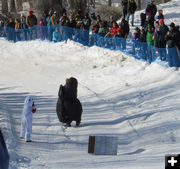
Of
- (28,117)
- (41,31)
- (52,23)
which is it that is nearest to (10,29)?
(41,31)

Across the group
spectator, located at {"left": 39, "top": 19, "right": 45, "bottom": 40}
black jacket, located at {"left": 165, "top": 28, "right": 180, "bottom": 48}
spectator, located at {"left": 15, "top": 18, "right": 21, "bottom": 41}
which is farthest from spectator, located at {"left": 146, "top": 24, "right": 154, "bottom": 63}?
spectator, located at {"left": 15, "top": 18, "right": 21, "bottom": 41}

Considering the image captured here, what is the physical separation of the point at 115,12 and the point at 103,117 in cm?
2531

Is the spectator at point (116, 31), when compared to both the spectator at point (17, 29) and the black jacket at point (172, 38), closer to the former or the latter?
the black jacket at point (172, 38)

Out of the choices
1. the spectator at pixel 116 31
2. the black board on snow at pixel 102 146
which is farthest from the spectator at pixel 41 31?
the black board on snow at pixel 102 146

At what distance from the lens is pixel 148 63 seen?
18438 mm

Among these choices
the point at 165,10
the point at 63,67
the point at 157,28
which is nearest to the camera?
the point at 157,28

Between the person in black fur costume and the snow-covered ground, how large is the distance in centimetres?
36

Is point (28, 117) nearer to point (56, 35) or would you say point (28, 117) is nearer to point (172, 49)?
point (172, 49)

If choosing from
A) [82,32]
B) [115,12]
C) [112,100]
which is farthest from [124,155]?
[115,12]

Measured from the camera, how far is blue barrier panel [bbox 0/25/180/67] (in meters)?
17.2

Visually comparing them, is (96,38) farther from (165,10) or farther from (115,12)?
(115,12)

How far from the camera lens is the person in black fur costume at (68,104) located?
40.4 feet

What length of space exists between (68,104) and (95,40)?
10340mm

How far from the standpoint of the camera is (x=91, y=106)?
15148 millimetres
